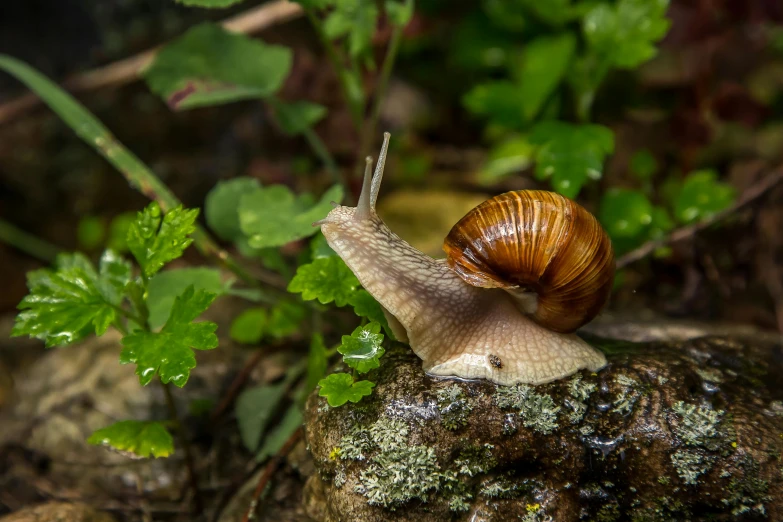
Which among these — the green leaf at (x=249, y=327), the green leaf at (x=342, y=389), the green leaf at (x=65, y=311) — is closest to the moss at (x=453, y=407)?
the green leaf at (x=342, y=389)

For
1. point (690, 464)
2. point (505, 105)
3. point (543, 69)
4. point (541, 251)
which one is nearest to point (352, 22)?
point (505, 105)

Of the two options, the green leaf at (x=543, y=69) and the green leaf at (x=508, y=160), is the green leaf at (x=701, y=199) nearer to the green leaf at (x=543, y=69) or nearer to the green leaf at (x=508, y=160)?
the green leaf at (x=543, y=69)

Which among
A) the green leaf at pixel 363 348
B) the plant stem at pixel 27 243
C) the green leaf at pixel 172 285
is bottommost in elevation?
the plant stem at pixel 27 243

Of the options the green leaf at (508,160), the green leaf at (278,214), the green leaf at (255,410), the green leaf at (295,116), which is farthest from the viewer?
the green leaf at (508,160)

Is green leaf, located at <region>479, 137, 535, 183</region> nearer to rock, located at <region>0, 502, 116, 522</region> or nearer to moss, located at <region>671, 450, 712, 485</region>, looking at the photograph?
moss, located at <region>671, 450, 712, 485</region>

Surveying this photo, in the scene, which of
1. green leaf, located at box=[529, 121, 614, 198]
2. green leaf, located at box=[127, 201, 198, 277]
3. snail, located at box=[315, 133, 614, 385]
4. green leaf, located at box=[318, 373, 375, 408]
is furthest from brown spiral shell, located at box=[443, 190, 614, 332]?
green leaf, located at box=[127, 201, 198, 277]

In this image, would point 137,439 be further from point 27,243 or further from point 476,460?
point 27,243
